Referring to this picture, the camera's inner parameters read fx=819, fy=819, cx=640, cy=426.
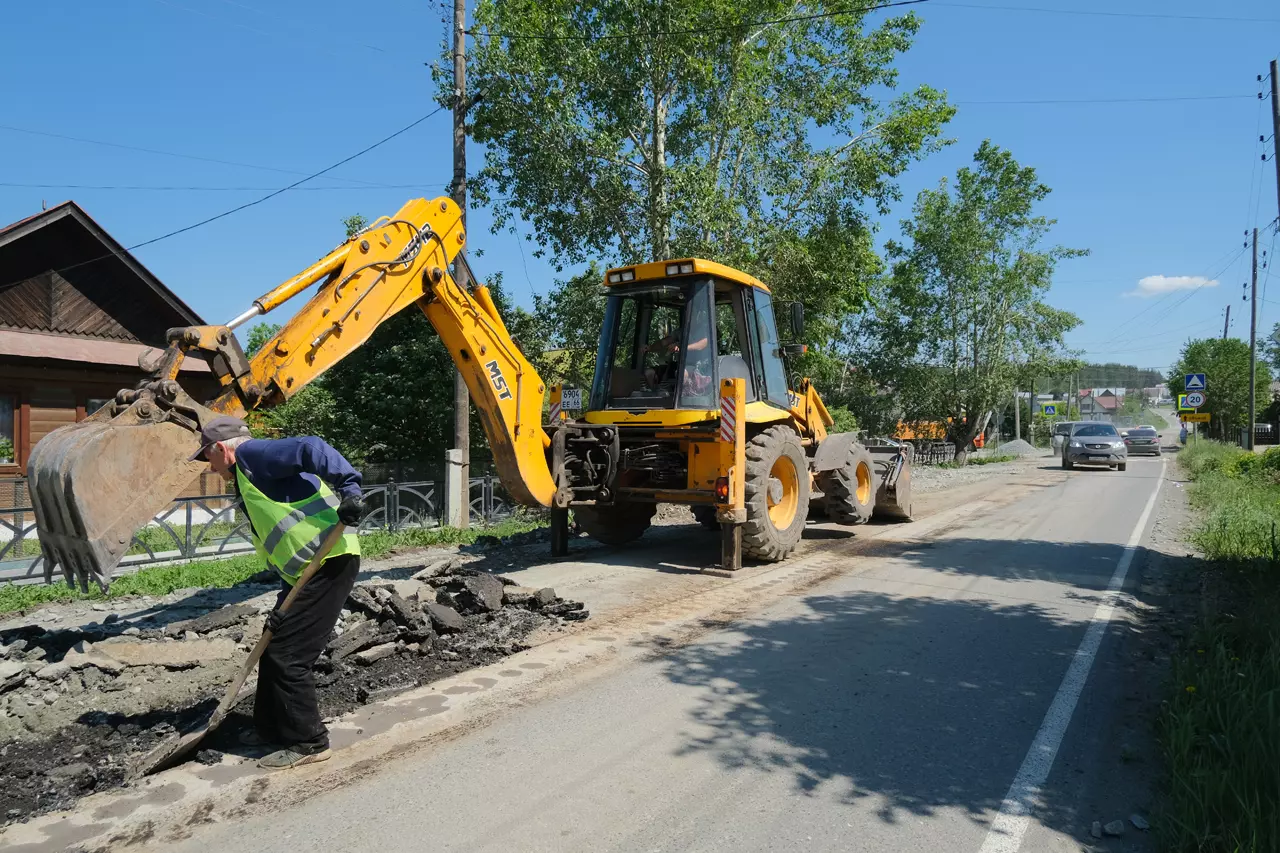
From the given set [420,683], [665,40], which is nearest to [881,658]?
[420,683]

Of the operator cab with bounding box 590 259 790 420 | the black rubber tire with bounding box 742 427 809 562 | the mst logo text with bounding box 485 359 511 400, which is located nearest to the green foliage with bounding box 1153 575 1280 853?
the black rubber tire with bounding box 742 427 809 562

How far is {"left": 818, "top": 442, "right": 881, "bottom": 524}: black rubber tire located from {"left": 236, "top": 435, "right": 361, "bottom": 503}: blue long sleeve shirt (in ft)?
25.5

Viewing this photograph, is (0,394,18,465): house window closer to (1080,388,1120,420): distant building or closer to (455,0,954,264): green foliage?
(455,0,954,264): green foliage

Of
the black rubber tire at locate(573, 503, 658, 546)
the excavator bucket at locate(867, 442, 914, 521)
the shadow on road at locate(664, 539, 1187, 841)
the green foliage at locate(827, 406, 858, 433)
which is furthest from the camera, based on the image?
the green foliage at locate(827, 406, 858, 433)

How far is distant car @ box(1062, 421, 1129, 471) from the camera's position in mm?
26078

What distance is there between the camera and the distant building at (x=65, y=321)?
46.0 ft

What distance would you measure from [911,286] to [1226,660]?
1234 inches

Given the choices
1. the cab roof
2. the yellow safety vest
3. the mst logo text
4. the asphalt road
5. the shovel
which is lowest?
the asphalt road

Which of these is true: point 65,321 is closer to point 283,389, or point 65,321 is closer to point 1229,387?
point 283,389

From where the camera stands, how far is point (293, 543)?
13.5 ft

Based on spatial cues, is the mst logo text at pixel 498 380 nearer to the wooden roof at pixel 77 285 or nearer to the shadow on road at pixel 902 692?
the shadow on road at pixel 902 692

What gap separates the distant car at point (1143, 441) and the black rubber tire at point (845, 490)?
2979 centimetres

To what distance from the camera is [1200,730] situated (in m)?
3.97

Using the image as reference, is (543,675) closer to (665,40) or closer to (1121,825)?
(1121,825)
